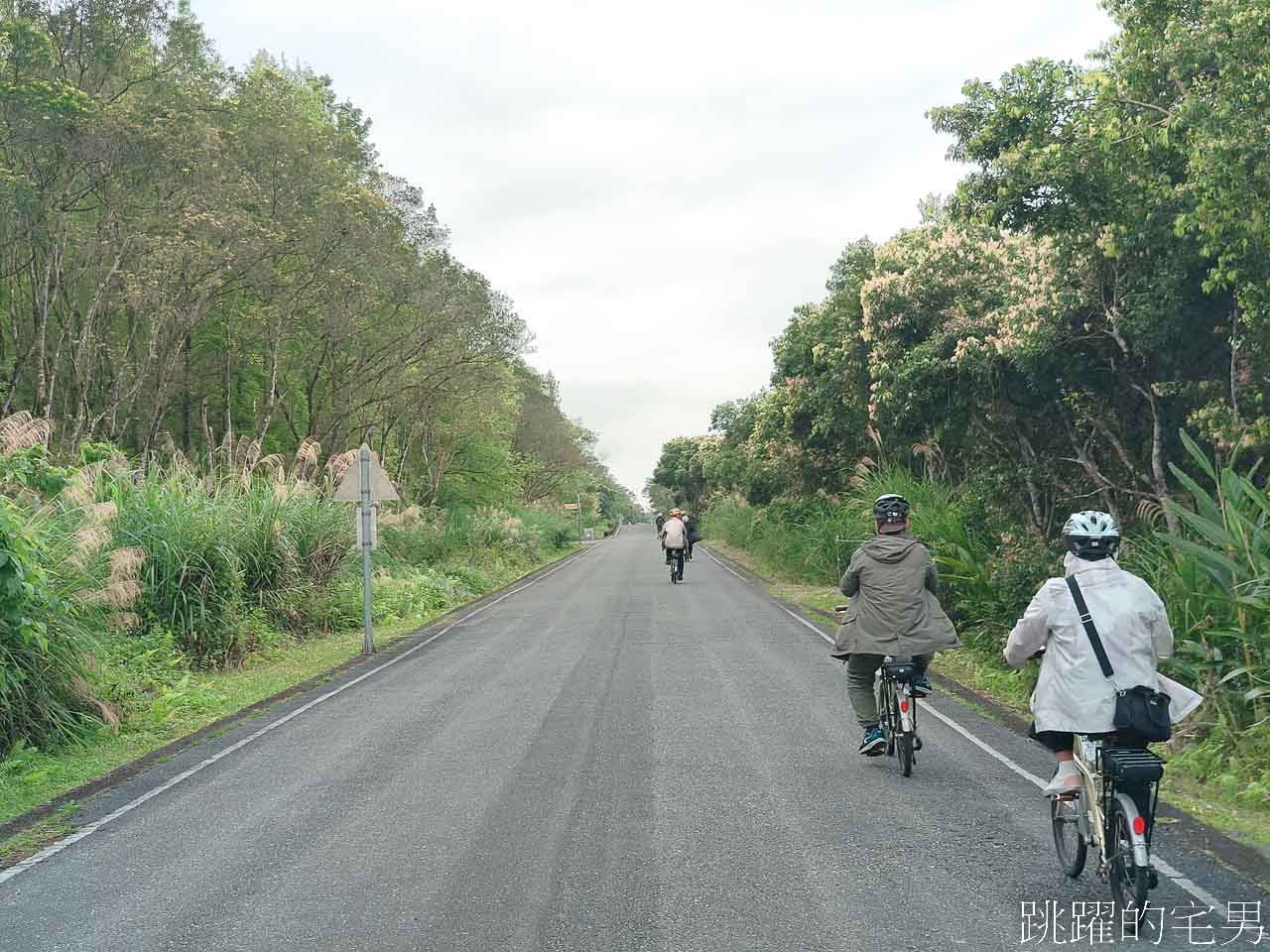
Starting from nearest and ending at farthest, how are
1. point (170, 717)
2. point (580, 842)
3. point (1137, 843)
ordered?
point (1137, 843) → point (580, 842) → point (170, 717)

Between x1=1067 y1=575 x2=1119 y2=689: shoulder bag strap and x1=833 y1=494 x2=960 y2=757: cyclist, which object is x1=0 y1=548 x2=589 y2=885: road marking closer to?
x1=833 y1=494 x2=960 y2=757: cyclist

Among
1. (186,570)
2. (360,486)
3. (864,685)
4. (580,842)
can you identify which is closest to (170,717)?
(186,570)

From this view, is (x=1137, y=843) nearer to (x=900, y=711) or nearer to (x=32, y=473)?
(x=900, y=711)

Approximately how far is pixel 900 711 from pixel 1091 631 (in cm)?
290

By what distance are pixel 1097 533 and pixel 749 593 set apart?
783 inches

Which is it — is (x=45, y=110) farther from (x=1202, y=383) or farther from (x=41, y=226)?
(x=1202, y=383)

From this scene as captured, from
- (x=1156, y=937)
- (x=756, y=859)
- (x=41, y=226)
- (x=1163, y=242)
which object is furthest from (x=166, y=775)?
(x=41, y=226)

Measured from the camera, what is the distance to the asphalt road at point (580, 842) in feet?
15.1

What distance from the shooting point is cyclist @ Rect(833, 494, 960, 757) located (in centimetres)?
745

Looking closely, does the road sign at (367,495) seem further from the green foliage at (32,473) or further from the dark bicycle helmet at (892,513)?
the dark bicycle helmet at (892,513)

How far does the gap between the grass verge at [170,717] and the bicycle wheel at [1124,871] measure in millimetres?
5793

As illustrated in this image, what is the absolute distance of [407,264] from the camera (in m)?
32.2

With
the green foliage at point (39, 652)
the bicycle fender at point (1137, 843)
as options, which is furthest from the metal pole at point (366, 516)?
the bicycle fender at point (1137, 843)

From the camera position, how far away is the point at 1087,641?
4668mm
